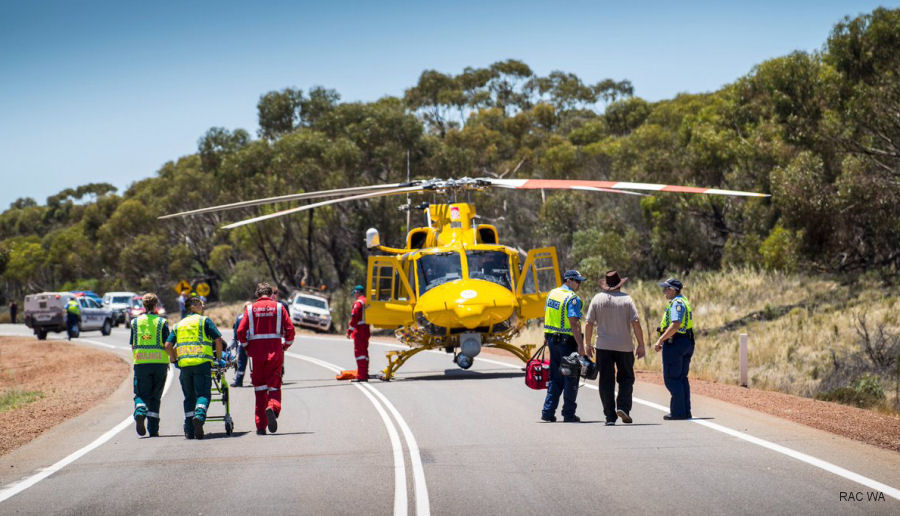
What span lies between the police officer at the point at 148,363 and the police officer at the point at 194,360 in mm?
389

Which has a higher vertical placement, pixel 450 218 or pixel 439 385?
pixel 450 218

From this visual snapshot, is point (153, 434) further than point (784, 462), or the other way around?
point (153, 434)

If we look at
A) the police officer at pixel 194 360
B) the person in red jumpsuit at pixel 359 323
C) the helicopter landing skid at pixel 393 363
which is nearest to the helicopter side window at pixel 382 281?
the person in red jumpsuit at pixel 359 323

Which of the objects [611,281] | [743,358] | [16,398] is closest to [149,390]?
[611,281]

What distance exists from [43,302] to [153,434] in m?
35.3

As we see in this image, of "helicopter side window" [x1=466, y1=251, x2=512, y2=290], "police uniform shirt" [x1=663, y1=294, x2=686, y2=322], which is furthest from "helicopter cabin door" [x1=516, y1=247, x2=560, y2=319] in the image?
"police uniform shirt" [x1=663, y1=294, x2=686, y2=322]

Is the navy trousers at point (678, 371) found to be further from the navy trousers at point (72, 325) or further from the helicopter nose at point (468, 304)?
the navy trousers at point (72, 325)

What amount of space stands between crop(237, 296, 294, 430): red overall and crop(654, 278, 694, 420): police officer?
459cm

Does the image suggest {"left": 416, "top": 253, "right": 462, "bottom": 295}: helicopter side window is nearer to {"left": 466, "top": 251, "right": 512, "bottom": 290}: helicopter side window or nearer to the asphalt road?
{"left": 466, "top": 251, "right": 512, "bottom": 290}: helicopter side window

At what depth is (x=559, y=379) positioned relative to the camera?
484 inches

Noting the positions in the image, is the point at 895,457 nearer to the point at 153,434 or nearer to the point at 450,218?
the point at 153,434

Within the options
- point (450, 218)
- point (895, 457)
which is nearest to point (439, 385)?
point (450, 218)

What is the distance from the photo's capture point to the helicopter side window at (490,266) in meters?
18.3

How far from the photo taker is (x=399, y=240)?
2015 inches
